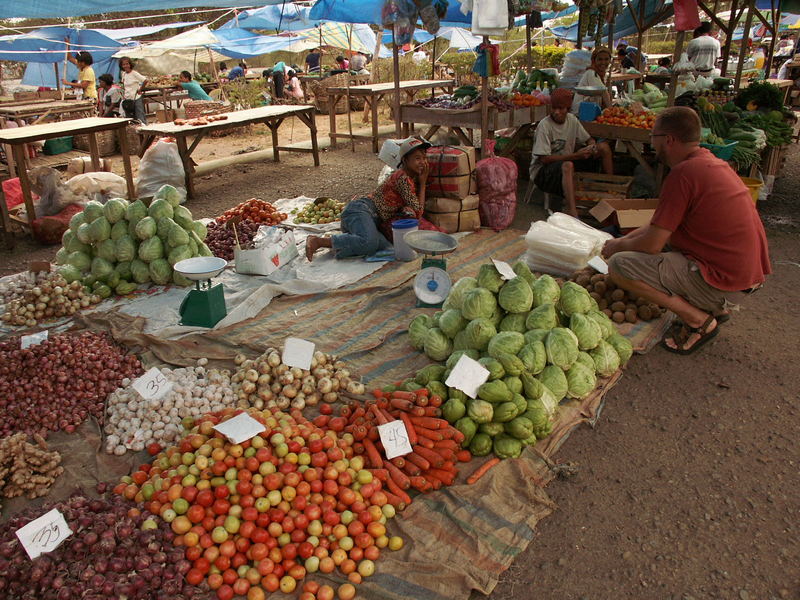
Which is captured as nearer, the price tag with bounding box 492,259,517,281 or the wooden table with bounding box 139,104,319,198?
the price tag with bounding box 492,259,517,281

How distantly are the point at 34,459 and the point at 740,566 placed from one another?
2948mm

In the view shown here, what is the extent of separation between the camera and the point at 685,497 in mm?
2535

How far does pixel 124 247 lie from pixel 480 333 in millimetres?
2942

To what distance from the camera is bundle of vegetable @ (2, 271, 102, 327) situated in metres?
3.98

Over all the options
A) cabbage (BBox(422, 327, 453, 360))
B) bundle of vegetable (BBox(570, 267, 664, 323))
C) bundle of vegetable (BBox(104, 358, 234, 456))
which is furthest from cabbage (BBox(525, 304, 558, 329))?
bundle of vegetable (BBox(104, 358, 234, 456))

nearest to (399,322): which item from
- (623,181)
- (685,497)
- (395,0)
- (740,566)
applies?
(685,497)

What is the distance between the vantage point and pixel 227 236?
543 centimetres

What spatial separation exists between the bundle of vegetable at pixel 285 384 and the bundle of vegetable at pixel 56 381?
2.35 ft

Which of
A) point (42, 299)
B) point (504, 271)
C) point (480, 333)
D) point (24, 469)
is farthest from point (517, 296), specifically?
point (42, 299)

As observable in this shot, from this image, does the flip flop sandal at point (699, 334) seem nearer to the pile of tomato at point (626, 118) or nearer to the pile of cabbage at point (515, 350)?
the pile of cabbage at point (515, 350)

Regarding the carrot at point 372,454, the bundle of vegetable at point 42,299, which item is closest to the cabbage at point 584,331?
the carrot at point 372,454

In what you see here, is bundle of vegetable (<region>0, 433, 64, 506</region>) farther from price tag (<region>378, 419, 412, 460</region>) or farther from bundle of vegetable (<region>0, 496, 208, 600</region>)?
price tag (<region>378, 419, 412, 460</region>)

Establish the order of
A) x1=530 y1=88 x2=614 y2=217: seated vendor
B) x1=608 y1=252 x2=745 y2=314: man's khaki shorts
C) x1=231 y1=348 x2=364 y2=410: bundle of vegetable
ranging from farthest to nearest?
x1=530 y1=88 x2=614 y2=217: seated vendor
x1=608 y1=252 x2=745 y2=314: man's khaki shorts
x1=231 y1=348 x2=364 y2=410: bundle of vegetable

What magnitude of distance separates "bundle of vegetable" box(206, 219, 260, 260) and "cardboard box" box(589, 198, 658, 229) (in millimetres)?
3260
